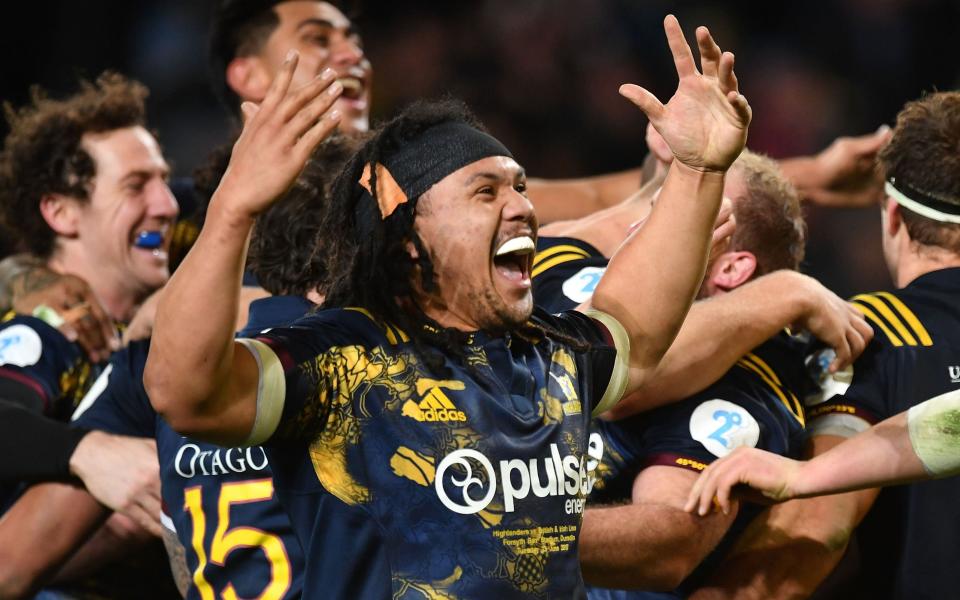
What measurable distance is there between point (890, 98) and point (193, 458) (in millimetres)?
5961

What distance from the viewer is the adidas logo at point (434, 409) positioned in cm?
220

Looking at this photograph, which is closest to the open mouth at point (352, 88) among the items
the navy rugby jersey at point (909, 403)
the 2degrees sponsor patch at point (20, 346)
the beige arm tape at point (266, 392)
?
the 2degrees sponsor patch at point (20, 346)

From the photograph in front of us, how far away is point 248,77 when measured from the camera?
537 cm

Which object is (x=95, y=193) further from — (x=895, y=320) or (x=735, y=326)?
(x=895, y=320)

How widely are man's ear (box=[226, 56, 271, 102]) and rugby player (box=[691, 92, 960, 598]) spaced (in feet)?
9.18

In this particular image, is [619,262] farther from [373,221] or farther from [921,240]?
[921,240]

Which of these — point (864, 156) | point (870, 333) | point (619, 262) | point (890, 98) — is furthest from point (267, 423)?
point (890, 98)

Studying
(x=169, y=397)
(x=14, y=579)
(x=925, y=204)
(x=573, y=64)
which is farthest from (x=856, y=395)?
(x=573, y=64)

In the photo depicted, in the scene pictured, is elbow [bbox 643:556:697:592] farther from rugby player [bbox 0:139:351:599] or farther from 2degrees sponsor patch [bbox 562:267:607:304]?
rugby player [bbox 0:139:351:599]

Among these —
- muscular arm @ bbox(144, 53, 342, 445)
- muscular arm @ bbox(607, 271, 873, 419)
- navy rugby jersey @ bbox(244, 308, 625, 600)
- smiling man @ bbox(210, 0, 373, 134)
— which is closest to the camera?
muscular arm @ bbox(144, 53, 342, 445)

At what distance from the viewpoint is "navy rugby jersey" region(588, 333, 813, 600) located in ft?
9.99

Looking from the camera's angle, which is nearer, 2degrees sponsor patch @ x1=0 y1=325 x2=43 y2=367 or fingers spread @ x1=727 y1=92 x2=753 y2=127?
fingers spread @ x1=727 y1=92 x2=753 y2=127

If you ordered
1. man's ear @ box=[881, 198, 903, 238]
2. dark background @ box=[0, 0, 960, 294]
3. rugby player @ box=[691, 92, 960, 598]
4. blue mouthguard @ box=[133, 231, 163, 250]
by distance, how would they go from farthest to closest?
1. dark background @ box=[0, 0, 960, 294]
2. blue mouthguard @ box=[133, 231, 163, 250]
3. man's ear @ box=[881, 198, 903, 238]
4. rugby player @ box=[691, 92, 960, 598]

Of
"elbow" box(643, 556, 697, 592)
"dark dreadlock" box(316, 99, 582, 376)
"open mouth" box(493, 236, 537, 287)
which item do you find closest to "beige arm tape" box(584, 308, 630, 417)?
"dark dreadlock" box(316, 99, 582, 376)
